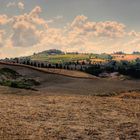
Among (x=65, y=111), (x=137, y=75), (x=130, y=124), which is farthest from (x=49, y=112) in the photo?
(x=137, y=75)

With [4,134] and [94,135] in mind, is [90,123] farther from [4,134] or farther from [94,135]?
[4,134]

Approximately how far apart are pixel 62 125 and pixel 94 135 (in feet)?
10.5

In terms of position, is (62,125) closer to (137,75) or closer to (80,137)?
(80,137)

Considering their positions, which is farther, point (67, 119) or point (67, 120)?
point (67, 119)

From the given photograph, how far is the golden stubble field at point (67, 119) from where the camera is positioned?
23.4 m

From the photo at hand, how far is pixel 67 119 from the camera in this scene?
28453 mm

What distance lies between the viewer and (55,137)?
2286cm

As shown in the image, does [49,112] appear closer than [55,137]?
No

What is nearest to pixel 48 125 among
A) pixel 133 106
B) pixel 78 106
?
pixel 78 106

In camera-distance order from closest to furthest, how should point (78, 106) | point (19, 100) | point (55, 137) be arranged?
1. point (55, 137)
2. point (78, 106)
3. point (19, 100)

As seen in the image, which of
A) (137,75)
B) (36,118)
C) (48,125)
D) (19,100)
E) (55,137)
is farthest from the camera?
(137,75)

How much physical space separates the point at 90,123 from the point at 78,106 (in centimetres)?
791

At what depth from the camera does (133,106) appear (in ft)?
118

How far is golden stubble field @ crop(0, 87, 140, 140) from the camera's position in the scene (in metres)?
23.4
